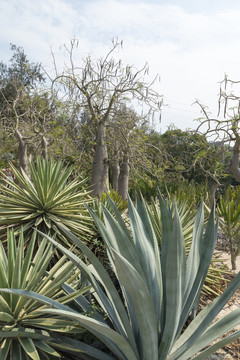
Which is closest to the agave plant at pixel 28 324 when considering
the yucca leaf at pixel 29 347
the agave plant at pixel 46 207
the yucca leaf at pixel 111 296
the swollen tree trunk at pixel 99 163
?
the yucca leaf at pixel 29 347

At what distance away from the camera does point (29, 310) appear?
6.71 feet

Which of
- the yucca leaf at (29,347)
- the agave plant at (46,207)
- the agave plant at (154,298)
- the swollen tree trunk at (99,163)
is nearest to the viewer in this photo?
the agave plant at (154,298)

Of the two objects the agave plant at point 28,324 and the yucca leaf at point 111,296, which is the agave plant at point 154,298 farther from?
the agave plant at point 28,324

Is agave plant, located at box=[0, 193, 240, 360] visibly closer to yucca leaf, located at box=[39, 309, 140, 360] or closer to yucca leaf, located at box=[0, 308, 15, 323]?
yucca leaf, located at box=[39, 309, 140, 360]

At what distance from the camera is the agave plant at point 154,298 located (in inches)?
61.3

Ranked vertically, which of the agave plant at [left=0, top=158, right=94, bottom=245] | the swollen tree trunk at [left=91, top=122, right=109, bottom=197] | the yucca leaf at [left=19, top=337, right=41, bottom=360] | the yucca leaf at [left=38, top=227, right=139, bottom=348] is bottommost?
the yucca leaf at [left=19, top=337, right=41, bottom=360]

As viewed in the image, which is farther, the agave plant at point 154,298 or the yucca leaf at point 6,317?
the yucca leaf at point 6,317

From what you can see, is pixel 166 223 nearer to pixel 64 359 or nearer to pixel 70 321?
pixel 70 321

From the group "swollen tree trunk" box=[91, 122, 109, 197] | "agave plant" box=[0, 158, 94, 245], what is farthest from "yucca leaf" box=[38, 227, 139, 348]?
"swollen tree trunk" box=[91, 122, 109, 197]

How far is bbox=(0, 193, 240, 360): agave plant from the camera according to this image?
5.11ft

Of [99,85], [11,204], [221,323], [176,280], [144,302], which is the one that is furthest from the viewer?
[99,85]

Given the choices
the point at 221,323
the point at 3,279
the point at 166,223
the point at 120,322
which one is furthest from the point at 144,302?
the point at 3,279

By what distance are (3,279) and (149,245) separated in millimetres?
1023

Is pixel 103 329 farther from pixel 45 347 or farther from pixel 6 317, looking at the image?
pixel 6 317
